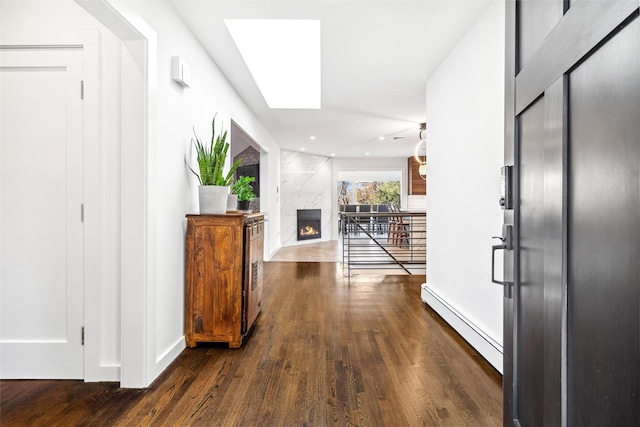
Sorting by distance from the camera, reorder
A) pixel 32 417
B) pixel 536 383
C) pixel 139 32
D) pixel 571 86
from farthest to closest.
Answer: pixel 139 32
pixel 32 417
pixel 536 383
pixel 571 86

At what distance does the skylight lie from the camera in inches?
101

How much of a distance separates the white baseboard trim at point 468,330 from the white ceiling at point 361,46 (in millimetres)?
2213

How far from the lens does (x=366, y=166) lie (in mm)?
8984

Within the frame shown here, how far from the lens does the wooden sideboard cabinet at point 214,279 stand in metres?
2.19

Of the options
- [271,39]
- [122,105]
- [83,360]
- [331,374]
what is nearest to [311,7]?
[271,39]

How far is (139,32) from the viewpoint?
1675 mm

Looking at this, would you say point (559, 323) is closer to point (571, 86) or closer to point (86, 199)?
point (571, 86)

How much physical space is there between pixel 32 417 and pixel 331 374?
1505mm

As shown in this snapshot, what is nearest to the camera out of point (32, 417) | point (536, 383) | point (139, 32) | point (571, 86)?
A: point (571, 86)

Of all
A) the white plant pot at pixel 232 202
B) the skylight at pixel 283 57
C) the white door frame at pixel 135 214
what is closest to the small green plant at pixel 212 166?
the white plant pot at pixel 232 202

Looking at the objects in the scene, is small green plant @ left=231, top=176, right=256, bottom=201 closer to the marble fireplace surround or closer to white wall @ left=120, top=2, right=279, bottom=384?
white wall @ left=120, top=2, right=279, bottom=384

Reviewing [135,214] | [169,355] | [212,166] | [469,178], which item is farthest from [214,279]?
[469,178]

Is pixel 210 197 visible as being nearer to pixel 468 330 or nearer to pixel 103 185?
pixel 103 185

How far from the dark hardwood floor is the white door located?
0.74 ft
